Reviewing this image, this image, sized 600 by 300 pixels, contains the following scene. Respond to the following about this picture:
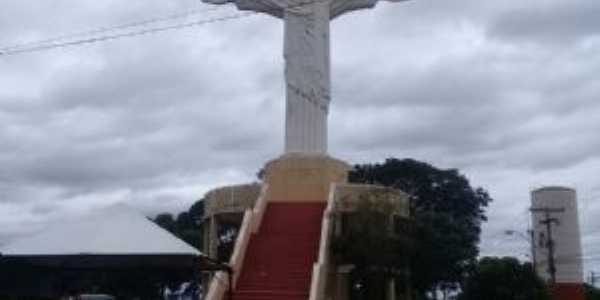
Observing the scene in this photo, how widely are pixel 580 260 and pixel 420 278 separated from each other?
37.6ft

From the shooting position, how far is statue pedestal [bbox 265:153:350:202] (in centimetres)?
2958

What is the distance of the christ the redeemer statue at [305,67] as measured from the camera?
103 feet

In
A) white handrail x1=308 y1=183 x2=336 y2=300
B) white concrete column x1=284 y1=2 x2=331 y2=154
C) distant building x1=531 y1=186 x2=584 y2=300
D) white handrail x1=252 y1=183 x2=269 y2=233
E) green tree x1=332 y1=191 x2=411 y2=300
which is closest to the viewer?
white handrail x1=308 y1=183 x2=336 y2=300

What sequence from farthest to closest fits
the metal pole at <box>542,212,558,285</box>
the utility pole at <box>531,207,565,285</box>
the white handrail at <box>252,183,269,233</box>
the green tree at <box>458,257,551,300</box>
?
the utility pole at <box>531,207,565,285</box>, the metal pole at <box>542,212,558,285</box>, the green tree at <box>458,257,551,300</box>, the white handrail at <box>252,183,269,233</box>

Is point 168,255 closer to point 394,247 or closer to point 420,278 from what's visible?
point 394,247

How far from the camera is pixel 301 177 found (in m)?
29.8

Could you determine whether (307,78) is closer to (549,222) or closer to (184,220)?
(549,222)

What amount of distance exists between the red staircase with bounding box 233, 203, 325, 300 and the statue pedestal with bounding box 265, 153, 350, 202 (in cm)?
52

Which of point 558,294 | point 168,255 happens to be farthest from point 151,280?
point 558,294

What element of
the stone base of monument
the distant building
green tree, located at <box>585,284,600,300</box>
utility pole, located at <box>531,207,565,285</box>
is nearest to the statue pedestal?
the stone base of monument

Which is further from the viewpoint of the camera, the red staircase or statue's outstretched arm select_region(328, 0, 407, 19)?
statue's outstretched arm select_region(328, 0, 407, 19)

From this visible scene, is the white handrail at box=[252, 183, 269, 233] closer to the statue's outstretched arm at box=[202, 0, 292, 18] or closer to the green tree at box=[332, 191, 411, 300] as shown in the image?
the green tree at box=[332, 191, 411, 300]

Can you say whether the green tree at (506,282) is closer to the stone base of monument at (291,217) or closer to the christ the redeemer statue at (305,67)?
the stone base of monument at (291,217)

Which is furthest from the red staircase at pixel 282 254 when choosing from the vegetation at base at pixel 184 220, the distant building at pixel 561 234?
the vegetation at base at pixel 184 220
